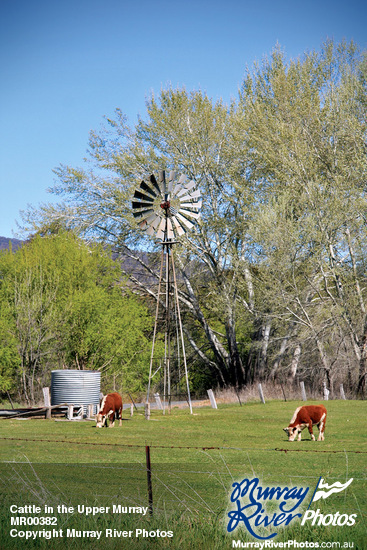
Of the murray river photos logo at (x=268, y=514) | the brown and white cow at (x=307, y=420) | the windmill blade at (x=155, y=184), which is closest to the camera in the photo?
the murray river photos logo at (x=268, y=514)

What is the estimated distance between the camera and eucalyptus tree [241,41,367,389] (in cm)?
3117

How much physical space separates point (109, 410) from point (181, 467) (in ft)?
28.3

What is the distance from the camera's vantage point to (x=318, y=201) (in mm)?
31312

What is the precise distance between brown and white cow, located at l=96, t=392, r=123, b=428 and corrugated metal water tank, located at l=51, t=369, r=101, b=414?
3.88 meters

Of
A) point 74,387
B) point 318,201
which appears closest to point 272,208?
point 318,201

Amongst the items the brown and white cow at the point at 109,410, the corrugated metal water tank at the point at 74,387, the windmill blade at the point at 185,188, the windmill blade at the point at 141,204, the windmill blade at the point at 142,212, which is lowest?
the brown and white cow at the point at 109,410

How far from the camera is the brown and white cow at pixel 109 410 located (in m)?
20.5

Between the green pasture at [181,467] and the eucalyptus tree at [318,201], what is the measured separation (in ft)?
23.6

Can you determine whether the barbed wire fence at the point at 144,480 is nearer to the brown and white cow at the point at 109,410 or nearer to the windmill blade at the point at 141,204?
the brown and white cow at the point at 109,410

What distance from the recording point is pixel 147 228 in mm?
26016

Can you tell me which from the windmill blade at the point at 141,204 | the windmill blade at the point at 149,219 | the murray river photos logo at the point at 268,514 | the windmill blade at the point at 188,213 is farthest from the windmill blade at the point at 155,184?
the murray river photos logo at the point at 268,514

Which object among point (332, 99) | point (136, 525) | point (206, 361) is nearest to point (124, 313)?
point (206, 361)

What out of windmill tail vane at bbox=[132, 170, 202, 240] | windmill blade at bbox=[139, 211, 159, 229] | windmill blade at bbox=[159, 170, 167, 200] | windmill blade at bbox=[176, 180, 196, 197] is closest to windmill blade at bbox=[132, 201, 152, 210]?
windmill tail vane at bbox=[132, 170, 202, 240]

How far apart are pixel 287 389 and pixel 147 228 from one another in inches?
620
